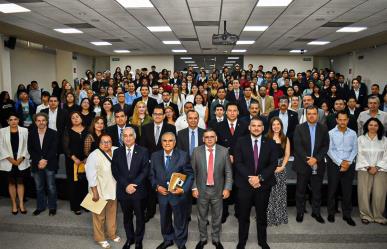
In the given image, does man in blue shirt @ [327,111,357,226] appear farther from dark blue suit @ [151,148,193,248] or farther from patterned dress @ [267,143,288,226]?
dark blue suit @ [151,148,193,248]

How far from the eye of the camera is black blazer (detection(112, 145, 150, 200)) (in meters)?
3.89

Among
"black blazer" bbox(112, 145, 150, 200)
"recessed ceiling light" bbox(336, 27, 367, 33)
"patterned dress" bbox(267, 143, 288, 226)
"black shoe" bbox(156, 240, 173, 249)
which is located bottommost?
"black shoe" bbox(156, 240, 173, 249)

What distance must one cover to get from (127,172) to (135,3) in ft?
14.6

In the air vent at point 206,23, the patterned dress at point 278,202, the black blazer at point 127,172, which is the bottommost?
the patterned dress at point 278,202

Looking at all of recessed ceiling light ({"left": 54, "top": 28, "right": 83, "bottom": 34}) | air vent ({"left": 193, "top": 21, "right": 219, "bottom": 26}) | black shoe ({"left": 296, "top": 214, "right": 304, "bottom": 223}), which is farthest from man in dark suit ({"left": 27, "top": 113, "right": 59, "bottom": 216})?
recessed ceiling light ({"left": 54, "top": 28, "right": 83, "bottom": 34})

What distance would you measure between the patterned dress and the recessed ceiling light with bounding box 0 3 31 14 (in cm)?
635

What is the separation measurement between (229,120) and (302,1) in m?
3.72

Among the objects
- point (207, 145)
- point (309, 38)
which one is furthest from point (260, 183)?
point (309, 38)

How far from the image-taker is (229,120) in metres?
4.65

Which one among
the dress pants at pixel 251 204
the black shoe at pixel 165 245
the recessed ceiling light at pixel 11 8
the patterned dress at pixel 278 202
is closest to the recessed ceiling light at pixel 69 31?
the recessed ceiling light at pixel 11 8

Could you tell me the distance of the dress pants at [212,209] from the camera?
3896 millimetres

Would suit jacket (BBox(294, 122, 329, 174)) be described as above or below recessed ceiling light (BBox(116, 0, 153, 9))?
below

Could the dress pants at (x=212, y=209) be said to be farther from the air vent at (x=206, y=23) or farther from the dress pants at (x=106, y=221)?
the air vent at (x=206, y=23)

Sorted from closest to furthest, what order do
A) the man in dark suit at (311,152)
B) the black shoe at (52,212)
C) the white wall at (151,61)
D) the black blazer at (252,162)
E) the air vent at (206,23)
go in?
the black blazer at (252,162), the man in dark suit at (311,152), the black shoe at (52,212), the air vent at (206,23), the white wall at (151,61)
